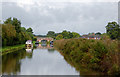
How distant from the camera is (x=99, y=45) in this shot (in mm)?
12469

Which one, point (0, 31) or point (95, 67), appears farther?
point (0, 31)

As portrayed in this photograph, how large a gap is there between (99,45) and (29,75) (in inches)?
226

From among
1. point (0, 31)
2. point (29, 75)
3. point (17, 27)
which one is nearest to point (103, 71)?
point (29, 75)

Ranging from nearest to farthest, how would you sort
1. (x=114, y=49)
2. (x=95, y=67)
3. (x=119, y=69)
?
(x=119, y=69) < (x=114, y=49) < (x=95, y=67)

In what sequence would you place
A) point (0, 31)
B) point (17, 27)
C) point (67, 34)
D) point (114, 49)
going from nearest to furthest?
point (114, 49) → point (0, 31) → point (17, 27) → point (67, 34)

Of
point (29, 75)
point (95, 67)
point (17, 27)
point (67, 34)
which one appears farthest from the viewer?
point (67, 34)

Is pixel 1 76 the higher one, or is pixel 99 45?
Answer: pixel 99 45

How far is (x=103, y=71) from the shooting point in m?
11.1

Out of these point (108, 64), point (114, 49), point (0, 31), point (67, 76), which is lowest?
point (67, 76)

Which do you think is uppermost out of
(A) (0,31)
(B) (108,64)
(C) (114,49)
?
(A) (0,31)

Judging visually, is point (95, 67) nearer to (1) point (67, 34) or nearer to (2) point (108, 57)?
(2) point (108, 57)

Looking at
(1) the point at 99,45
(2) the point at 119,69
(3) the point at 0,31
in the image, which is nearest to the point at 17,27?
(3) the point at 0,31

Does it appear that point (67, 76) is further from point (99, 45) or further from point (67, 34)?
point (67, 34)

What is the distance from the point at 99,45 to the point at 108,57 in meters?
1.57
